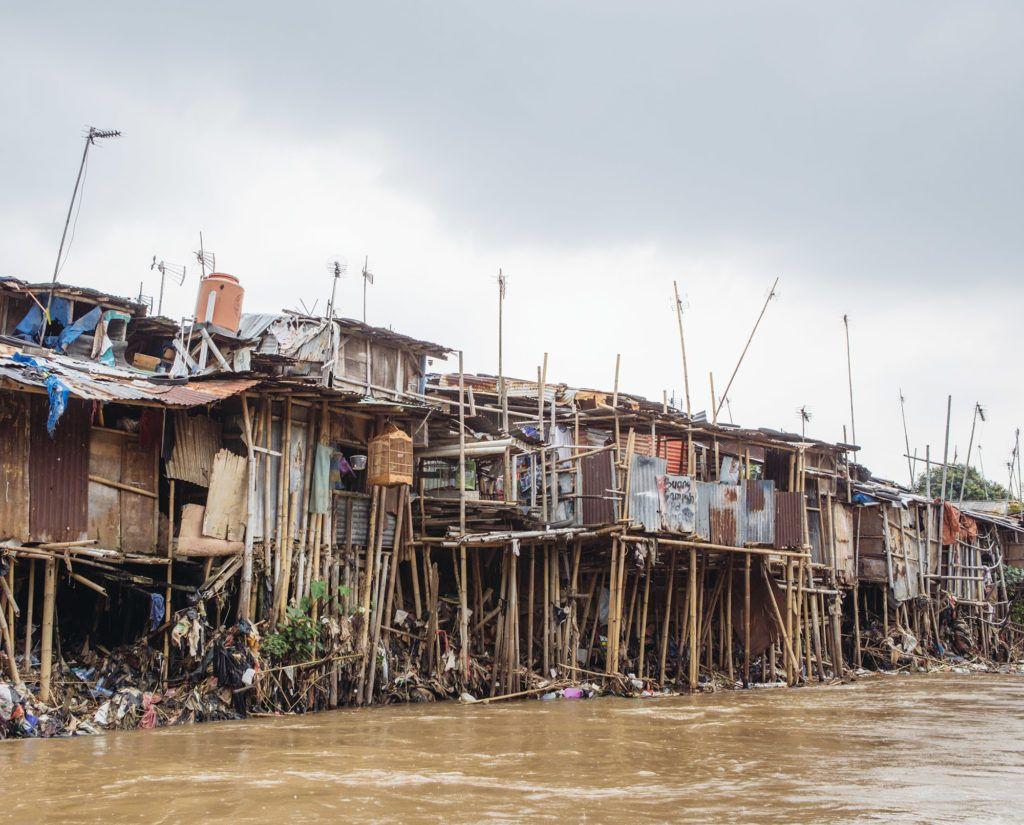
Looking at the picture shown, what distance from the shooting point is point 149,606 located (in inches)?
629

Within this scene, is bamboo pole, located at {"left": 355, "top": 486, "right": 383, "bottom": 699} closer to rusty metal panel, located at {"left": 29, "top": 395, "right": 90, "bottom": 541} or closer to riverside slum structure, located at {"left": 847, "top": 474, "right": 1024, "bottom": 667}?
rusty metal panel, located at {"left": 29, "top": 395, "right": 90, "bottom": 541}

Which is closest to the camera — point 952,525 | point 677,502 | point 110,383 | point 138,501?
point 110,383

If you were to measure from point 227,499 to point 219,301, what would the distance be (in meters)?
6.53

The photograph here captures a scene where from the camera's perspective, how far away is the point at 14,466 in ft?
43.8

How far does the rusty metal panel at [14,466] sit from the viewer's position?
1312 centimetres

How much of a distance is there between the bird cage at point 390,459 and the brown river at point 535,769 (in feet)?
12.2

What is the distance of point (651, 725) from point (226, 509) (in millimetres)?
6587

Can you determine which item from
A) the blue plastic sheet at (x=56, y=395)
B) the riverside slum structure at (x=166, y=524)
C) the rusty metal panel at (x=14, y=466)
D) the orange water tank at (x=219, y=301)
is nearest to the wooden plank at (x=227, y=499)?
the riverside slum structure at (x=166, y=524)

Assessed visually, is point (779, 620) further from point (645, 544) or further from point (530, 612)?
point (530, 612)

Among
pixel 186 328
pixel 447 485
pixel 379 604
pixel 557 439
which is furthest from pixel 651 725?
pixel 186 328

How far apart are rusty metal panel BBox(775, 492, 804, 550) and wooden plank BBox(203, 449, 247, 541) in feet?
37.2

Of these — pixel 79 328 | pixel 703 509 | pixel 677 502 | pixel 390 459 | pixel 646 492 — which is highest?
pixel 79 328

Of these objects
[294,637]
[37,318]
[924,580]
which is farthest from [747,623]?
[37,318]

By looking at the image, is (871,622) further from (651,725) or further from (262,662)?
(262,662)
